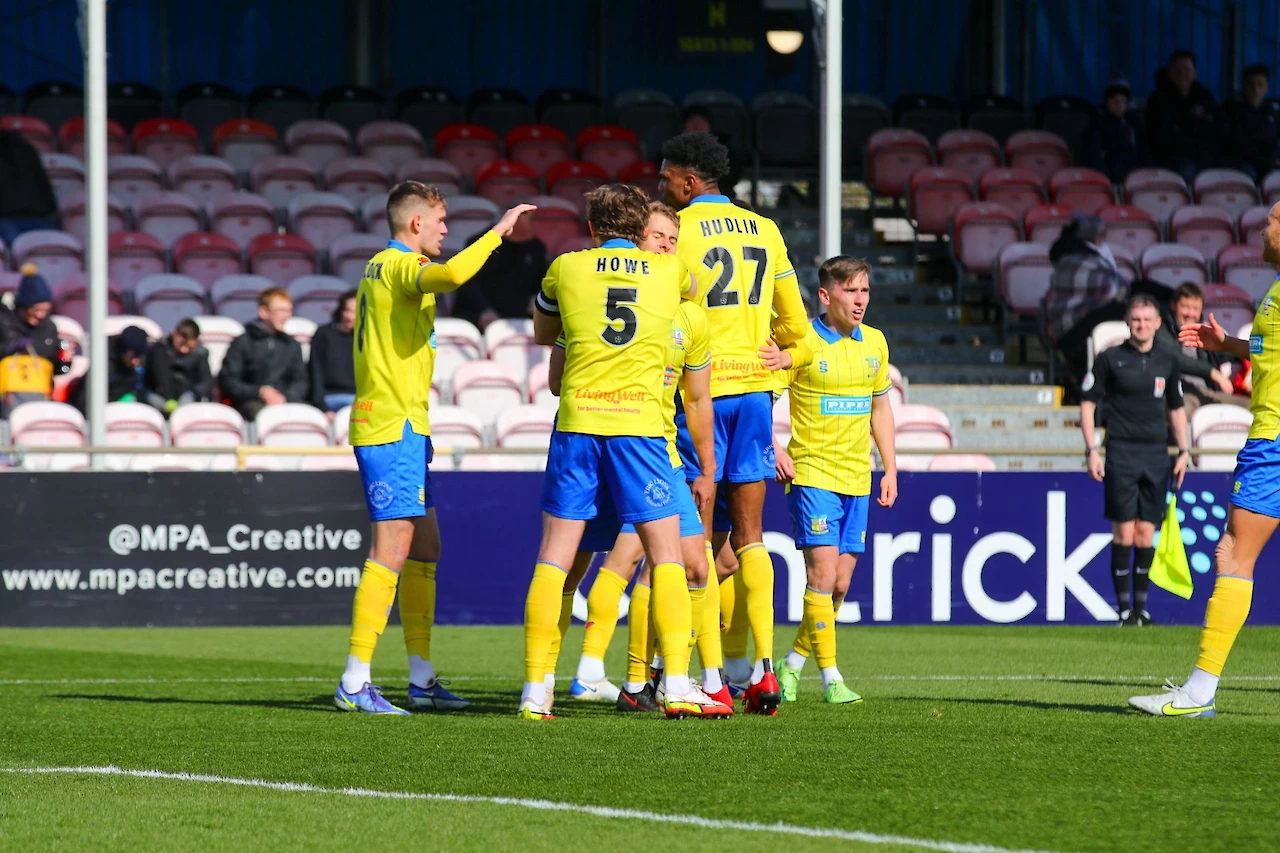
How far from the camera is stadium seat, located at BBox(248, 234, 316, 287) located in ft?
55.7

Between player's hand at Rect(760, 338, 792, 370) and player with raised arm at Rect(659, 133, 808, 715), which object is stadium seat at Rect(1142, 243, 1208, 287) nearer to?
player with raised arm at Rect(659, 133, 808, 715)

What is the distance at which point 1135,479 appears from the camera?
12.5m

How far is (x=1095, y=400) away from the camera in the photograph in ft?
41.4

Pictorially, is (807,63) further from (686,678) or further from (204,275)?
(686,678)

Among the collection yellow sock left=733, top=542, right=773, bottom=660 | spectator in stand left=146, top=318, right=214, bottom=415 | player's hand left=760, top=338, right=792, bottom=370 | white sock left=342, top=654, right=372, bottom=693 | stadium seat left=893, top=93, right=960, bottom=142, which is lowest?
white sock left=342, top=654, right=372, bottom=693

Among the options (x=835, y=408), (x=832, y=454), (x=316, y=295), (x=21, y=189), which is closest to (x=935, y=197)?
(x=316, y=295)

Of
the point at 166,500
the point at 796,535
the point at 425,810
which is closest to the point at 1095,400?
the point at 796,535

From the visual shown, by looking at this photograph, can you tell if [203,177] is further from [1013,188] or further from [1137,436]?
[1137,436]

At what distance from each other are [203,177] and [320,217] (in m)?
1.59

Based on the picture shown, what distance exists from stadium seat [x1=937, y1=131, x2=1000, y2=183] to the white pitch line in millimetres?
15830

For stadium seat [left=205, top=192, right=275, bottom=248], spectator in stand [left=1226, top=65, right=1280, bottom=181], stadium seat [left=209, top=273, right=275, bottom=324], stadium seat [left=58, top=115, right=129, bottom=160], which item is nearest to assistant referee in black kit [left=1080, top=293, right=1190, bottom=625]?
stadium seat [left=209, top=273, right=275, bottom=324]

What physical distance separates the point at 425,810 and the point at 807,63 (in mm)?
19864

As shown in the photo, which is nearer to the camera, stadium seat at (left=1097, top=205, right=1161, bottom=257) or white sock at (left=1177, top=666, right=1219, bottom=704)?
white sock at (left=1177, top=666, right=1219, bottom=704)

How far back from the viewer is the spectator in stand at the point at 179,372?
46.4ft
